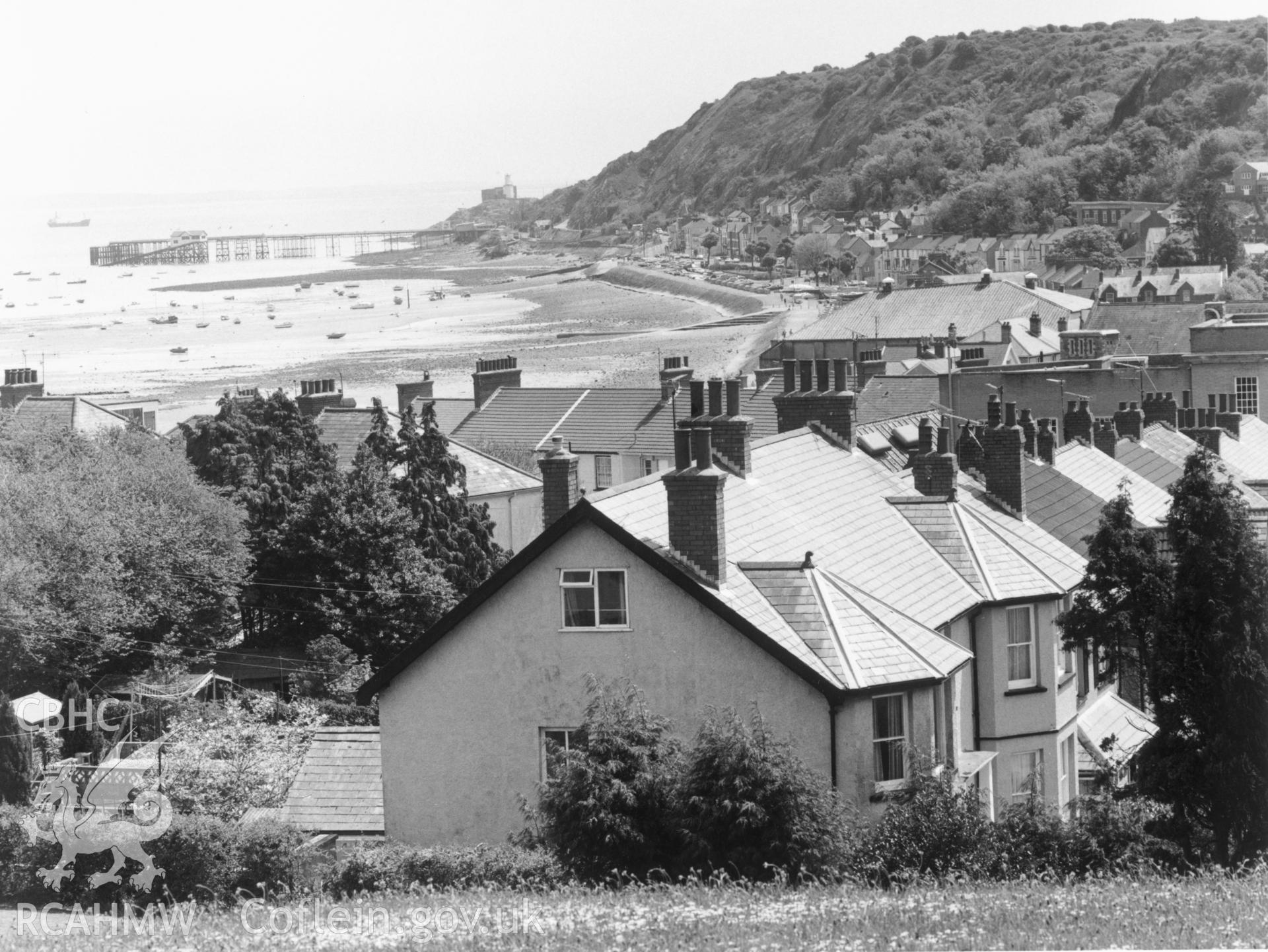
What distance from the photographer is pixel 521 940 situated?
13906mm

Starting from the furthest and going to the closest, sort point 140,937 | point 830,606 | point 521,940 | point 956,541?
point 956,541 < point 830,606 < point 140,937 < point 521,940

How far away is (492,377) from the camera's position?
232 feet

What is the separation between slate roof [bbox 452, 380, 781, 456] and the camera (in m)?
60.8

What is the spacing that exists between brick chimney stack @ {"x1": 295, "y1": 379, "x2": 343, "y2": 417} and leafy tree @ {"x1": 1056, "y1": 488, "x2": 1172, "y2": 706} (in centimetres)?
4009

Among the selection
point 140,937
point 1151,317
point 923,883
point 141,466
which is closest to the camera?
point 140,937

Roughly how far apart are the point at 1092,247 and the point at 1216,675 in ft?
593

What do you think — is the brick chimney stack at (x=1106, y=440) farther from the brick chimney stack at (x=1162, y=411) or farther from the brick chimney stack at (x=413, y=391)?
the brick chimney stack at (x=413, y=391)

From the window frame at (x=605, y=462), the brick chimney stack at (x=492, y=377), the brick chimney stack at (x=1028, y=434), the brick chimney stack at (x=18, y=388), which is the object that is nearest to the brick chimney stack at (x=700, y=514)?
the brick chimney stack at (x=1028, y=434)

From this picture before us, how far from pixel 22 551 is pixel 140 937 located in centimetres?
2413

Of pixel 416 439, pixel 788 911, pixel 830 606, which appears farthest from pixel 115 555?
pixel 788 911

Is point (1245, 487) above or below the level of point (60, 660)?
above

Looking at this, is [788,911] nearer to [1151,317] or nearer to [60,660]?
[60,660]

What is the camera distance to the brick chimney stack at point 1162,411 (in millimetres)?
47375

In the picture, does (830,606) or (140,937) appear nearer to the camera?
(140,937)
